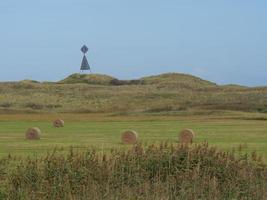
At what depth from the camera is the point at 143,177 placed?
17703 mm

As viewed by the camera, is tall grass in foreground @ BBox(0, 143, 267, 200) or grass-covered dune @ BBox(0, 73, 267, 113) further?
grass-covered dune @ BBox(0, 73, 267, 113)

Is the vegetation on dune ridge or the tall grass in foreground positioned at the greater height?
the vegetation on dune ridge

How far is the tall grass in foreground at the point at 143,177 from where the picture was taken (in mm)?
16250

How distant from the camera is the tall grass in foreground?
1625 cm

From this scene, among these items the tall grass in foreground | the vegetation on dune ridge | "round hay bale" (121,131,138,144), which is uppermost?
the vegetation on dune ridge

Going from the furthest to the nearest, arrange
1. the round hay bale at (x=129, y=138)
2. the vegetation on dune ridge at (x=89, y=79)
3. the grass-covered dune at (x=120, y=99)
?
the vegetation on dune ridge at (x=89, y=79) < the grass-covered dune at (x=120, y=99) < the round hay bale at (x=129, y=138)

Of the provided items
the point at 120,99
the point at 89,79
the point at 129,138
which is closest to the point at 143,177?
the point at 129,138

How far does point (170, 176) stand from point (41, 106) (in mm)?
78361

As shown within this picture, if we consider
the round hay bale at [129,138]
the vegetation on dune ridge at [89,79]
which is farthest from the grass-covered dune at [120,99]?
the round hay bale at [129,138]

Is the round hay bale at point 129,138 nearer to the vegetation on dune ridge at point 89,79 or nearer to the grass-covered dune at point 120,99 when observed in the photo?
the grass-covered dune at point 120,99

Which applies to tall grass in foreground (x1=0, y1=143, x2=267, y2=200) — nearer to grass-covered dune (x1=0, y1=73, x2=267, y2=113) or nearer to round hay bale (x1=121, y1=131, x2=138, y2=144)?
round hay bale (x1=121, y1=131, x2=138, y2=144)

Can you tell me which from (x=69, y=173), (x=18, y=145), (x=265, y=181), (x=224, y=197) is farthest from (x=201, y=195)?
(x=18, y=145)

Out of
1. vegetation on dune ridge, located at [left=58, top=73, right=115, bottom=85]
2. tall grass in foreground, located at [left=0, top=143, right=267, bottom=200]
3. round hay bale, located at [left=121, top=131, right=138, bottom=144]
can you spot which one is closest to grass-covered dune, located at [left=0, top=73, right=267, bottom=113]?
vegetation on dune ridge, located at [left=58, top=73, right=115, bottom=85]

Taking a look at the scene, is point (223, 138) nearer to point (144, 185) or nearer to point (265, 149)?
point (265, 149)
